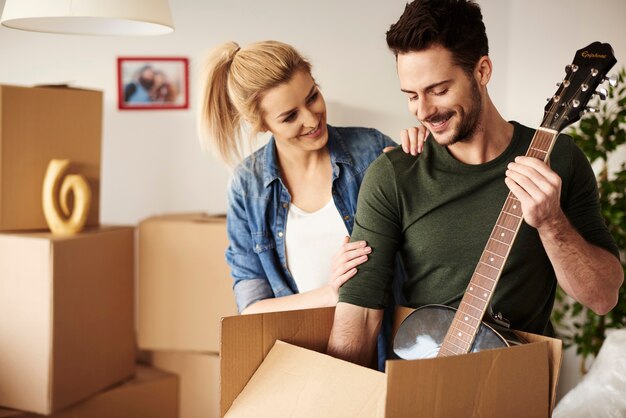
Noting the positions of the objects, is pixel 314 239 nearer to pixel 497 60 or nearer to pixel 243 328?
pixel 243 328

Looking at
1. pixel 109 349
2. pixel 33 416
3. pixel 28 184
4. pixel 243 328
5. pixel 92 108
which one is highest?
pixel 92 108

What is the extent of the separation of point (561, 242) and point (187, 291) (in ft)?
5.22

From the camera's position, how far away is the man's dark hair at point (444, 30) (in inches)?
50.3

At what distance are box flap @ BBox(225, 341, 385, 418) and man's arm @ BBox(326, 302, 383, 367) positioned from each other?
139mm

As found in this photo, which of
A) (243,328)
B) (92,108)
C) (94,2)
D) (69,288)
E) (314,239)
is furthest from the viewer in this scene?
(92,108)

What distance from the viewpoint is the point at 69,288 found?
2.32 m

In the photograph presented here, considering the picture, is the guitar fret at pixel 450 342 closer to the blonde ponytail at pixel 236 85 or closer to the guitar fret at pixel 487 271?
the guitar fret at pixel 487 271

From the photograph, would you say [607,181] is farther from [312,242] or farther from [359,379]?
[359,379]

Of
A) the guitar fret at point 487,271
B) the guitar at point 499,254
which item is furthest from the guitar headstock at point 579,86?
the guitar fret at point 487,271

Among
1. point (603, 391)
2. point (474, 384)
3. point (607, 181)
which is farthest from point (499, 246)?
point (607, 181)

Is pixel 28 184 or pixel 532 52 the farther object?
pixel 532 52

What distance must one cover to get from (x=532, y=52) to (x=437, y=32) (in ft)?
5.44

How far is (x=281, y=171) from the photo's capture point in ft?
5.99

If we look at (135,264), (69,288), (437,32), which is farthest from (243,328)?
(135,264)
